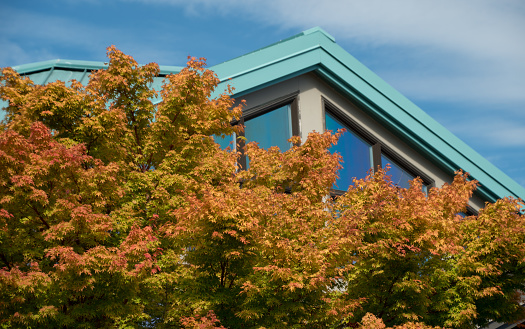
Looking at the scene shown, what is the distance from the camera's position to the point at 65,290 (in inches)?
469

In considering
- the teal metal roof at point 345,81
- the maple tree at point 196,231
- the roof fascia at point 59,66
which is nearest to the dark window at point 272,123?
the teal metal roof at point 345,81

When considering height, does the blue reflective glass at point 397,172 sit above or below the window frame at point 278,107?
below

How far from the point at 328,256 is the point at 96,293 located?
16.2 feet

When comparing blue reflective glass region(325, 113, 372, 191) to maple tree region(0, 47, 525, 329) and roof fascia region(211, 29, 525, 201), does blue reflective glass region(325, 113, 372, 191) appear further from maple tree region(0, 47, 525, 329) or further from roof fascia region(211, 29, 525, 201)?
maple tree region(0, 47, 525, 329)

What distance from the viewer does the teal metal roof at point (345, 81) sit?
20891 millimetres

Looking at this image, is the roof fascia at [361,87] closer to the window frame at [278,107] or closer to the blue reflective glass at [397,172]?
the window frame at [278,107]

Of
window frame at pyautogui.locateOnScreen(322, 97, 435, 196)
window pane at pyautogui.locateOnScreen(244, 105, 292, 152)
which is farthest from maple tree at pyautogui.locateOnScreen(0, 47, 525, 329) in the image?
window frame at pyautogui.locateOnScreen(322, 97, 435, 196)

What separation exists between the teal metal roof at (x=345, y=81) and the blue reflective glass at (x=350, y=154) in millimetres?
1232

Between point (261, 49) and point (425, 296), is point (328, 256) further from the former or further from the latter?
point (261, 49)

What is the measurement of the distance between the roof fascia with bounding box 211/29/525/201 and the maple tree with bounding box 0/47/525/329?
452 centimetres

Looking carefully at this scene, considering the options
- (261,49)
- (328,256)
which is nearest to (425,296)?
(328,256)

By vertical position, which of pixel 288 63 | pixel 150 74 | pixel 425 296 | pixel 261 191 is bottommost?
pixel 425 296

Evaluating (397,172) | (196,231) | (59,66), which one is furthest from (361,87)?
(196,231)

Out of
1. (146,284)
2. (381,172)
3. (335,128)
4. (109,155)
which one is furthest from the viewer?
(335,128)
